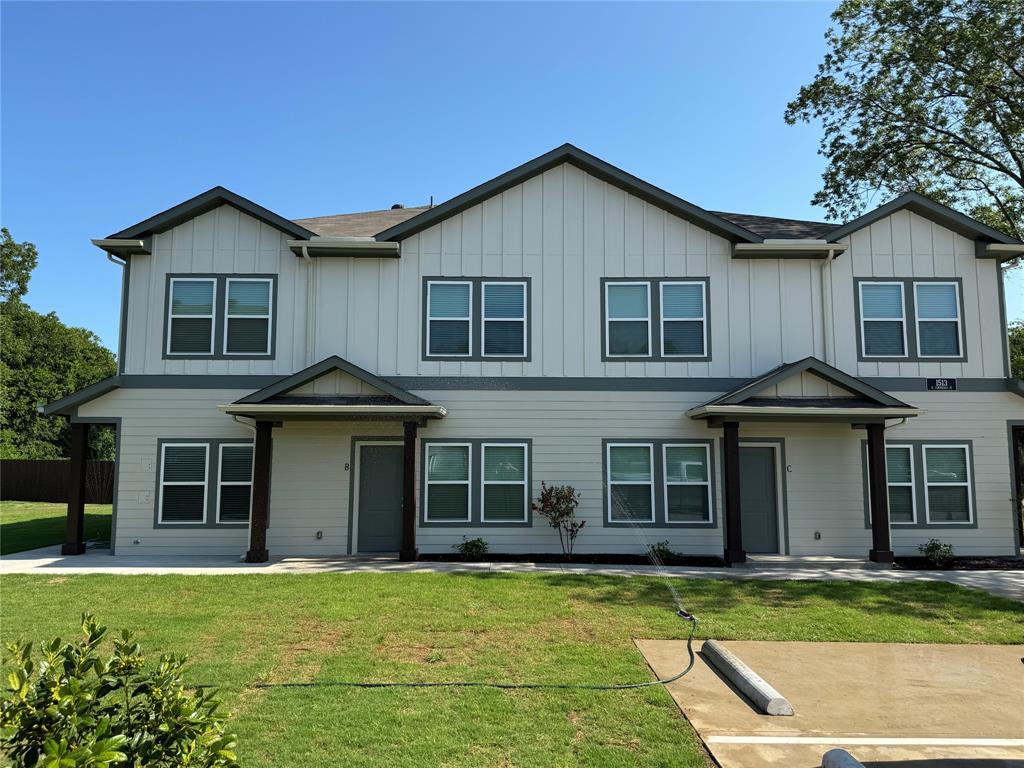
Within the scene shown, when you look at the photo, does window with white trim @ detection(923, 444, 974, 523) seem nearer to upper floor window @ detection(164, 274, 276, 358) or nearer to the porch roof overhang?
the porch roof overhang

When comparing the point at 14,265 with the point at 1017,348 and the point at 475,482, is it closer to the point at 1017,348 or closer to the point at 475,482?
the point at 475,482

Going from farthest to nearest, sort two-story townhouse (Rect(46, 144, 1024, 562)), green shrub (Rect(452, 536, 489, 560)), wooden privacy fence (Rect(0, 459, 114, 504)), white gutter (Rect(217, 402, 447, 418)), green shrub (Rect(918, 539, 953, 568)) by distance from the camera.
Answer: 1. wooden privacy fence (Rect(0, 459, 114, 504))
2. two-story townhouse (Rect(46, 144, 1024, 562))
3. green shrub (Rect(452, 536, 489, 560))
4. green shrub (Rect(918, 539, 953, 568))
5. white gutter (Rect(217, 402, 447, 418))

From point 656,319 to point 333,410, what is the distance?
256 inches

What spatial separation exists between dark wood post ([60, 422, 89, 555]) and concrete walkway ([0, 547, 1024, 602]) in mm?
300

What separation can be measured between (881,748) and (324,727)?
12.7ft

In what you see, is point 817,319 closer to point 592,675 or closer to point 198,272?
point 592,675

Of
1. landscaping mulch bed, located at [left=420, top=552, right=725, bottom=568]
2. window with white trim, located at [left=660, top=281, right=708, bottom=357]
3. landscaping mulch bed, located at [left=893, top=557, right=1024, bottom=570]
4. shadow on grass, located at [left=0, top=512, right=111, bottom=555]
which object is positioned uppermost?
window with white trim, located at [left=660, top=281, right=708, bottom=357]

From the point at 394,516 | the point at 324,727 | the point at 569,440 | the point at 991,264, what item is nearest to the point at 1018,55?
the point at 991,264

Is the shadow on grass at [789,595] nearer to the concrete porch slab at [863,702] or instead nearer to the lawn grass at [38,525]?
the concrete porch slab at [863,702]

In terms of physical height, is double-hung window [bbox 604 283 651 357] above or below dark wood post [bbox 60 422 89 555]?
above

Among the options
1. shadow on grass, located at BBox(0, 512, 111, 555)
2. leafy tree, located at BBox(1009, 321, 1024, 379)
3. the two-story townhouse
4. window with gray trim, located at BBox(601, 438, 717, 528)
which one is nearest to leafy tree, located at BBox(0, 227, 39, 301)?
shadow on grass, located at BBox(0, 512, 111, 555)

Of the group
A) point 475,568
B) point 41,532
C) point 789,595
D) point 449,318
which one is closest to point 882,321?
point 789,595

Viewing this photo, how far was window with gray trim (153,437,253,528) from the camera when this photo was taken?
13.1 meters

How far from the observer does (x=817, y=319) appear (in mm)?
Result: 13484
